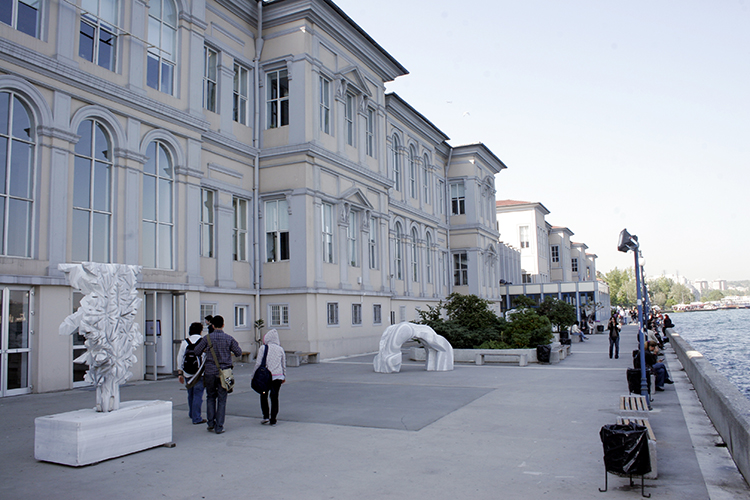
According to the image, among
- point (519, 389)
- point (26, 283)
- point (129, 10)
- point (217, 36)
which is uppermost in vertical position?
point (217, 36)

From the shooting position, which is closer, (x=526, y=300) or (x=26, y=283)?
(x=26, y=283)

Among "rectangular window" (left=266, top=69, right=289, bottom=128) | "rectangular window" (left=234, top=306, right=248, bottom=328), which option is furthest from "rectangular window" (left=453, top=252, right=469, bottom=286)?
"rectangular window" (left=234, top=306, right=248, bottom=328)

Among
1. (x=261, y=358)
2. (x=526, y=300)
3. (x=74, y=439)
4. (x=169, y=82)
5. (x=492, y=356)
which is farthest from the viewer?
(x=526, y=300)

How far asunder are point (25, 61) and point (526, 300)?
85.3ft

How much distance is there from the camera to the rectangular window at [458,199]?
1734 inches

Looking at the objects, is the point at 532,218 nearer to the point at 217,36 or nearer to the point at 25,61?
the point at 217,36

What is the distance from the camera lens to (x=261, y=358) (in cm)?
991

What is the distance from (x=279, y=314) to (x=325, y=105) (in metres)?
8.96

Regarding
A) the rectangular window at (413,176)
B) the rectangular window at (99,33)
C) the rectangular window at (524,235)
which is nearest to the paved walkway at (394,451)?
the rectangular window at (99,33)

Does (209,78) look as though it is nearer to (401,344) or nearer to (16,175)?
(16,175)

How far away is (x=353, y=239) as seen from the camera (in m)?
26.6

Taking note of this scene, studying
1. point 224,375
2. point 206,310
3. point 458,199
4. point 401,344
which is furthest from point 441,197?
point 224,375

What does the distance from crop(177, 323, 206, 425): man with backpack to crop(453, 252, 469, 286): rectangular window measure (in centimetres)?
3465

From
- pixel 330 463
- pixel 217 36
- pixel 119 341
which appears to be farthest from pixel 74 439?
pixel 217 36
